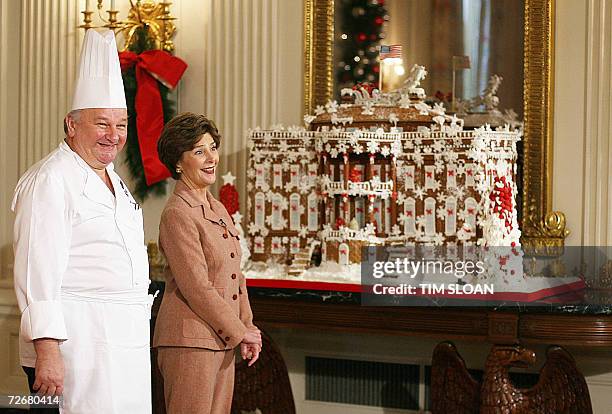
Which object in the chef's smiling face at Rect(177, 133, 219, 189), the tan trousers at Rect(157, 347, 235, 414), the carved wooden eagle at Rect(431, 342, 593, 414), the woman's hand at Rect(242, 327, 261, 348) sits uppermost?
the chef's smiling face at Rect(177, 133, 219, 189)

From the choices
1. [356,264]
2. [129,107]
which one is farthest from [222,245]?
[129,107]

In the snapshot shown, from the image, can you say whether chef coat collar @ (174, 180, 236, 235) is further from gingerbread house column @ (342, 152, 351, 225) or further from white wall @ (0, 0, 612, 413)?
white wall @ (0, 0, 612, 413)

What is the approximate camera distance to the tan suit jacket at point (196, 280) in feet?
11.3

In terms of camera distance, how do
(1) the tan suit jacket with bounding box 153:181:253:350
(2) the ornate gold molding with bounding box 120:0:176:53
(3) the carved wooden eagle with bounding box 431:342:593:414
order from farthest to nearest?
(2) the ornate gold molding with bounding box 120:0:176:53
(3) the carved wooden eagle with bounding box 431:342:593:414
(1) the tan suit jacket with bounding box 153:181:253:350

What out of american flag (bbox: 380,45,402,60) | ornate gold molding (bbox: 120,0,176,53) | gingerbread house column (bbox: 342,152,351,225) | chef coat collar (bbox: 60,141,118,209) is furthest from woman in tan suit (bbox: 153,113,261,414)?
ornate gold molding (bbox: 120,0,176,53)

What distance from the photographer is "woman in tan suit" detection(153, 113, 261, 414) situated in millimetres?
3439

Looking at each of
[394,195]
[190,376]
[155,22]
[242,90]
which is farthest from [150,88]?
[190,376]

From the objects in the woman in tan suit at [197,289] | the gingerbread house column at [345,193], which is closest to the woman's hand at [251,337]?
the woman in tan suit at [197,289]

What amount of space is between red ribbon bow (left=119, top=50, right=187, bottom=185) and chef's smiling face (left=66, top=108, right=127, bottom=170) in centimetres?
271

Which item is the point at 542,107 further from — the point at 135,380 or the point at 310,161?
the point at 135,380

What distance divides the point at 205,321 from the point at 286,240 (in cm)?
189

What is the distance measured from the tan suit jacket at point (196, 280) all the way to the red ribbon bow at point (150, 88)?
237cm

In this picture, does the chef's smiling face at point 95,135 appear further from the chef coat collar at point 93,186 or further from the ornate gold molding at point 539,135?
the ornate gold molding at point 539,135

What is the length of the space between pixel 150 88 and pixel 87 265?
9.68ft
